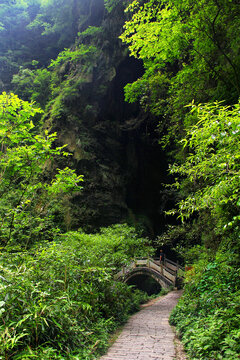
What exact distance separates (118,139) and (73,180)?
1519 cm

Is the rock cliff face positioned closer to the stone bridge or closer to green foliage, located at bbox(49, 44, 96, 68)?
green foliage, located at bbox(49, 44, 96, 68)

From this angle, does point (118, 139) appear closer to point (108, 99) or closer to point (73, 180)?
point (108, 99)

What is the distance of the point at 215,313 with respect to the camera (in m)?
3.50

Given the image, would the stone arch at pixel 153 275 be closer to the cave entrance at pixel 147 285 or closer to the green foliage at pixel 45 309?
the cave entrance at pixel 147 285

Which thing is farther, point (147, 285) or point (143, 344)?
point (147, 285)

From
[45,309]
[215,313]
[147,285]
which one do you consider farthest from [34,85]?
[215,313]

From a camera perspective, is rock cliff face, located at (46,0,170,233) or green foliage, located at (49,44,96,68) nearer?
rock cliff face, located at (46,0,170,233)

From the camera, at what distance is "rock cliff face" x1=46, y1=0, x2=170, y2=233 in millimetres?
15828

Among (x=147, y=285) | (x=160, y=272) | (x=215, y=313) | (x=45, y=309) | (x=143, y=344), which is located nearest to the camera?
(x=45, y=309)

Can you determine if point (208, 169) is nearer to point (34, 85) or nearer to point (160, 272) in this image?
point (160, 272)

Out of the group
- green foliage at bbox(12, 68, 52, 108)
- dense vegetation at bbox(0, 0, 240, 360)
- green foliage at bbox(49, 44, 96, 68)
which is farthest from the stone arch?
green foliage at bbox(49, 44, 96, 68)

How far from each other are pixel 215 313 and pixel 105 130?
16156 millimetres

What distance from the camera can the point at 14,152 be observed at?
394 centimetres

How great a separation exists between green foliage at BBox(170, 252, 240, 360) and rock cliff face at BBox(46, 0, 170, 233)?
33.2ft
